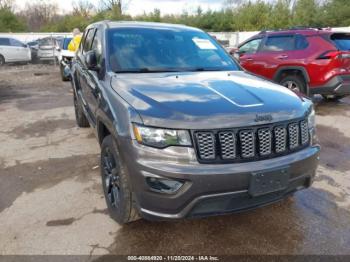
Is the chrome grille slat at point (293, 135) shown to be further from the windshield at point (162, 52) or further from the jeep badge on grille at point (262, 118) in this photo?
the windshield at point (162, 52)

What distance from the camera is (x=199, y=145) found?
228 centimetres

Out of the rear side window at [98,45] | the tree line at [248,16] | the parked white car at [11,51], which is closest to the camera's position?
the rear side window at [98,45]

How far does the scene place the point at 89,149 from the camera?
16.2 feet

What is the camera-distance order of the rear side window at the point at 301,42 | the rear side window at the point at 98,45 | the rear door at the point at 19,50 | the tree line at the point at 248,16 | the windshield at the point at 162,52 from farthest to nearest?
1. the tree line at the point at 248,16
2. the rear door at the point at 19,50
3. the rear side window at the point at 301,42
4. the rear side window at the point at 98,45
5. the windshield at the point at 162,52

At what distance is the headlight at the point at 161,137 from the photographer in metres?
2.28

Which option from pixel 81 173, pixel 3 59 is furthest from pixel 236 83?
pixel 3 59

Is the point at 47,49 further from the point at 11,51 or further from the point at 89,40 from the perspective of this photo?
the point at 89,40

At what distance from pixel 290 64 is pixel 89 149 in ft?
16.5

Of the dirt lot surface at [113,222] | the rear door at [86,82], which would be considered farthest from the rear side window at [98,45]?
the dirt lot surface at [113,222]

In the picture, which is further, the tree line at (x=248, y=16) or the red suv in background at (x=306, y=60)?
the tree line at (x=248, y=16)

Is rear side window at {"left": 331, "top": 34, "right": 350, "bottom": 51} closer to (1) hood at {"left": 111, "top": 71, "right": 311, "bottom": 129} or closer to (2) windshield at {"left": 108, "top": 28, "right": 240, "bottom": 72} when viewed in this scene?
(2) windshield at {"left": 108, "top": 28, "right": 240, "bottom": 72}

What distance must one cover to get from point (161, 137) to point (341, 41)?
21.0ft

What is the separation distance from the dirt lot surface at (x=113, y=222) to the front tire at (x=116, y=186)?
0.19 metres

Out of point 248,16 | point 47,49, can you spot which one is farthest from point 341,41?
point 248,16
